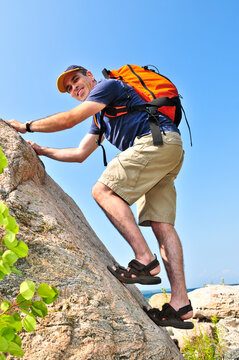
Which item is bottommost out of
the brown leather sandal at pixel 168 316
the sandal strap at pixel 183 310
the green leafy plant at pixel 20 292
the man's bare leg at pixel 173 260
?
the green leafy plant at pixel 20 292

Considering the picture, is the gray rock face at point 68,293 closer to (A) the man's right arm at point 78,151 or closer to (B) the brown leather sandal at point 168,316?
(B) the brown leather sandal at point 168,316

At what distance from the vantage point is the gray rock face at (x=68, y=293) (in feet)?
8.92

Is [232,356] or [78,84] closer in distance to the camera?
[78,84]

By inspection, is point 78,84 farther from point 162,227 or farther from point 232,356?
point 232,356

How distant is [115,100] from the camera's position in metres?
4.19

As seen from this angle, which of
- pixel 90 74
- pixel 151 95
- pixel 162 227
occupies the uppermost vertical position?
pixel 90 74

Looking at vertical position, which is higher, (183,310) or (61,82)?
(61,82)

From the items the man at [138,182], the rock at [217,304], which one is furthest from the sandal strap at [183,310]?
the rock at [217,304]

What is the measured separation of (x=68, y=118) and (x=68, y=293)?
74.3 inches

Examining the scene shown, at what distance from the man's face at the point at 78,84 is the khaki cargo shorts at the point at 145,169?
117cm

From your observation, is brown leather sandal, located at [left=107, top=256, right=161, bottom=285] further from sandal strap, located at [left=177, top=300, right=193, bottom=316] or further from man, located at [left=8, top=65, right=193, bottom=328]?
sandal strap, located at [left=177, top=300, right=193, bottom=316]

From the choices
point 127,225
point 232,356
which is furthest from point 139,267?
point 232,356

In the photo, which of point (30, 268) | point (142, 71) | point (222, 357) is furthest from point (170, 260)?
point (222, 357)

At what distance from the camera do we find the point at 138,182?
4.00 meters
